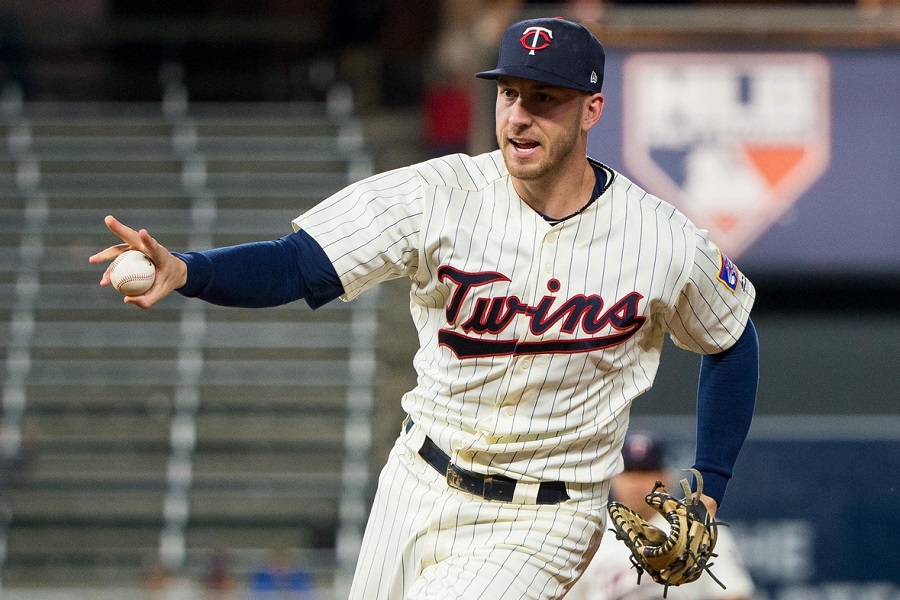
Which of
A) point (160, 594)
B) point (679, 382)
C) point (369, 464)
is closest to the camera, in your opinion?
point (160, 594)

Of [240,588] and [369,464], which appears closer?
[240,588]

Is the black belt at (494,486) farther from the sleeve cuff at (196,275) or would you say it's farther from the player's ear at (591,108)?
the player's ear at (591,108)

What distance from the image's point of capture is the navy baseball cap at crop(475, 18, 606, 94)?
310cm

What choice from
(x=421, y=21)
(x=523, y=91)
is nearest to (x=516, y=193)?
(x=523, y=91)

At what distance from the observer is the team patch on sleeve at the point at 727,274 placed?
3387 millimetres

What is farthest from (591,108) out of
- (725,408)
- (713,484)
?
(713,484)

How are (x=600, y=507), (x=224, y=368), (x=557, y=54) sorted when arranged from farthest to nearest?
(x=224, y=368) → (x=600, y=507) → (x=557, y=54)

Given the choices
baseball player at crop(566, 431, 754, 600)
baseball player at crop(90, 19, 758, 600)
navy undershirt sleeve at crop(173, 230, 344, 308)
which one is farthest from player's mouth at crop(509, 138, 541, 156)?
baseball player at crop(566, 431, 754, 600)

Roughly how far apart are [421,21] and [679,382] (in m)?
6.04

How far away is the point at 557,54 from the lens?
10.2 feet

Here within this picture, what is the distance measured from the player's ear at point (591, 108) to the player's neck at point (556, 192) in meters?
0.09

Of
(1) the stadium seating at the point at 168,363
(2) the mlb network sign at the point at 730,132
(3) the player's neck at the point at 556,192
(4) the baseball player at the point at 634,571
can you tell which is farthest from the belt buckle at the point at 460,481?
(2) the mlb network sign at the point at 730,132

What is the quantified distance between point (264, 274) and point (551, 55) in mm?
804

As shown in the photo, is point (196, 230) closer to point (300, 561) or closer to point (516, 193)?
point (300, 561)
